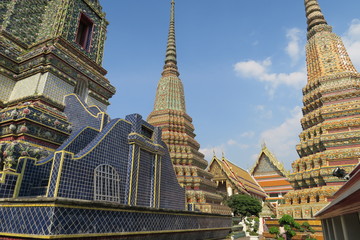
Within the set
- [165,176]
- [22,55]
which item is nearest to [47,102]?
[22,55]

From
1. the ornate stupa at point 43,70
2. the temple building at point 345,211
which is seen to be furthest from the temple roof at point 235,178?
the ornate stupa at point 43,70

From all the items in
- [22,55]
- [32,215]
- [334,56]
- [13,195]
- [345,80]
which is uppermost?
[334,56]

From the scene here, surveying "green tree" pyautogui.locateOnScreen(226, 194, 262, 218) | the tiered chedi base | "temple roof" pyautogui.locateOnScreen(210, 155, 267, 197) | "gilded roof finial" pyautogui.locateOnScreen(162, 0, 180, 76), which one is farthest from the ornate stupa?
"temple roof" pyautogui.locateOnScreen(210, 155, 267, 197)

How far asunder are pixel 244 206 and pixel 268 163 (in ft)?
44.3

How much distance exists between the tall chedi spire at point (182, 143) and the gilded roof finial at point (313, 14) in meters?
13.8

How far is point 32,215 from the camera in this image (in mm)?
4551

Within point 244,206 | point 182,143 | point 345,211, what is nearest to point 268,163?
point 244,206

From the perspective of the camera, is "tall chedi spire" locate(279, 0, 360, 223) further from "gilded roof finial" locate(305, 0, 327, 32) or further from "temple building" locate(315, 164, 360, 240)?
"temple building" locate(315, 164, 360, 240)

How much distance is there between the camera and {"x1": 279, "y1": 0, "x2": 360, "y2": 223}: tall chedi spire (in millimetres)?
15281

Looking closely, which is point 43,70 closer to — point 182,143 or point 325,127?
point 182,143

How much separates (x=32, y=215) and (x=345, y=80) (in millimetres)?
20678

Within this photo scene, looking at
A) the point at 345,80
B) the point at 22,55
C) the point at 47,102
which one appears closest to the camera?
the point at 47,102

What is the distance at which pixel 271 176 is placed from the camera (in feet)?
113

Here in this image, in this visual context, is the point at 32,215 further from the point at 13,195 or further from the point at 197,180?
the point at 197,180
